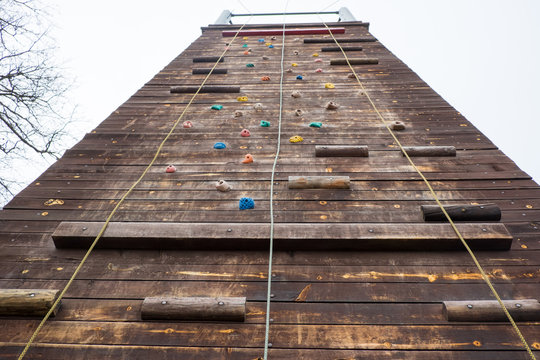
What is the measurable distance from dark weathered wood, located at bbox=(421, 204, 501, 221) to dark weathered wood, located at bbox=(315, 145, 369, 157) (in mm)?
815

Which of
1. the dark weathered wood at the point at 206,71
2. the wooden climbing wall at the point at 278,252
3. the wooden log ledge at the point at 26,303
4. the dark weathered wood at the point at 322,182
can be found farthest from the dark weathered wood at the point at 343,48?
the wooden log ledge at the point at 26,303

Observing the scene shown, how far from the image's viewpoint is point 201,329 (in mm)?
1538

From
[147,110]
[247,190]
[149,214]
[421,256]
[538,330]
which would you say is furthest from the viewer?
[147,110]

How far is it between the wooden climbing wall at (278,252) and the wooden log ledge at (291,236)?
5cm

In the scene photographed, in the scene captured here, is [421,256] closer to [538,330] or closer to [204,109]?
[538,330]

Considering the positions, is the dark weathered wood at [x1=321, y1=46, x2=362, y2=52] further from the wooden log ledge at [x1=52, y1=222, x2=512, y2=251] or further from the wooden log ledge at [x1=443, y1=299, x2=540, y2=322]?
the wooden log ledge at [x1=443, y1=299, x2=540, y2=322]

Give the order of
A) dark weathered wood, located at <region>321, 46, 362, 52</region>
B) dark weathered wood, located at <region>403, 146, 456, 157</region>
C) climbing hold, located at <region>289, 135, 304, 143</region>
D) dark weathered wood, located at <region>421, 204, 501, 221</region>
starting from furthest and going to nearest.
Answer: dark weathered wood, located at <region>321, 46, 362, 52</region> → climbing hold, located at <region>289, 135, 304, 143</region> → dark weathered wood, located at <region>403, 146, 456, 157</region> → dark weathered wood, located at <region>421, 204, 501, 221</region>

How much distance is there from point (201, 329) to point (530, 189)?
93.8 inches

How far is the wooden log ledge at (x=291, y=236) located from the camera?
191 centimetres

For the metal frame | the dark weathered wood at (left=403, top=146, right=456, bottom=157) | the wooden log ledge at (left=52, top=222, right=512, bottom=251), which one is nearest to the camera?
the wooden log ledge at (left=52, top=222, right=512, bottom=251)

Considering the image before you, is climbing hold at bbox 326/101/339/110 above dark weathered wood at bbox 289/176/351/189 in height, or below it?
above

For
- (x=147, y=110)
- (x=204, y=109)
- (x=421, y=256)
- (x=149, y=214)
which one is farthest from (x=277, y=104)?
(x=421, y=256)

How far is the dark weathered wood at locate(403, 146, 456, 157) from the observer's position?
9.06 feet

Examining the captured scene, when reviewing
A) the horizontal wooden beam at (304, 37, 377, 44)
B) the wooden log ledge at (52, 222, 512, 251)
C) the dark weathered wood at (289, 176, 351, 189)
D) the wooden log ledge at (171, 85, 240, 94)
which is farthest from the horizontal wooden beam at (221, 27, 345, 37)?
the wooden log ledge at (52, 222, 512, 251)
